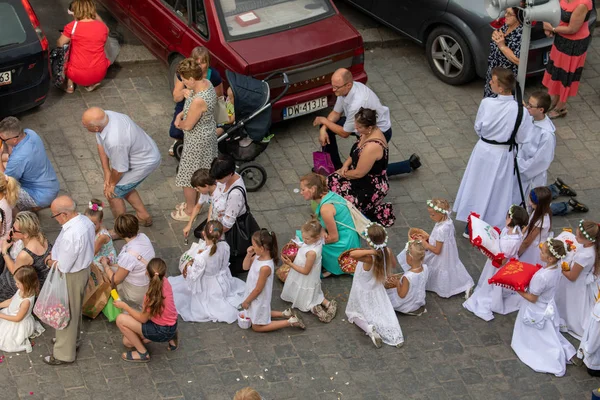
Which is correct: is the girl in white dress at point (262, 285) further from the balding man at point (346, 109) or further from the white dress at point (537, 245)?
the white dress at point (537, 245)

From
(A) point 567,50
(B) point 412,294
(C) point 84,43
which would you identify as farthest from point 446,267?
(C) point 84,43

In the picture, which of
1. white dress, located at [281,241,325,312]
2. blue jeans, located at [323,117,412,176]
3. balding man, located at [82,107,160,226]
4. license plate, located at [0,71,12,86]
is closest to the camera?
white dress, located at [281,241,325,312]

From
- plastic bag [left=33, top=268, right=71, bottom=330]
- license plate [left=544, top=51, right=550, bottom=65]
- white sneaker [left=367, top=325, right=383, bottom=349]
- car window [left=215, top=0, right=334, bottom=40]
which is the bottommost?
white sneaker [left=367, top=325, right=383, bottom=349]

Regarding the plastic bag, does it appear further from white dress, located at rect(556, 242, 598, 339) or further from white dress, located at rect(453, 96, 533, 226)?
white dress, located at rect(556, 242, 598, 339)

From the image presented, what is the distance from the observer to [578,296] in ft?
28.3

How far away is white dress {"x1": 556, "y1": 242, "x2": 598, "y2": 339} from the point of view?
841 centimetres

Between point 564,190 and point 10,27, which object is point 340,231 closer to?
point 564,190

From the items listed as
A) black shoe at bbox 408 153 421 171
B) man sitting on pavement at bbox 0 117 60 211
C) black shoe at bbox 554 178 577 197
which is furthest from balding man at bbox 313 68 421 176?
man sitting on pavement at bbox 0 117 60 211

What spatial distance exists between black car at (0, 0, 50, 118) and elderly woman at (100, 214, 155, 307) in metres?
3.04

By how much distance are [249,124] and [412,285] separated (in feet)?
8.11

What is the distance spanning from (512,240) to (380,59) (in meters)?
4.68

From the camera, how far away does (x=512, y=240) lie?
873 centimetres

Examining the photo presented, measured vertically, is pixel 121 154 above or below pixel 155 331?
above

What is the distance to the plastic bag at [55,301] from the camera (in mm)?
7691
